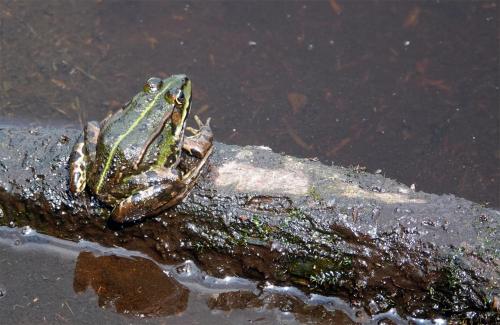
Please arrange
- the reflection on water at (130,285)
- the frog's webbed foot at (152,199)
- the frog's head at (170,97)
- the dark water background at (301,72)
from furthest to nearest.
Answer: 1. the dark water background at (301,72)
2. the frog's head at (170,97)
3. the reflection on water at (130,285)
4. the frog's webbed foot at (152,199)

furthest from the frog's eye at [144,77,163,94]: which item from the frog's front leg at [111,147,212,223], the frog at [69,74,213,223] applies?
the frog's front leg at [111,147,212,223]

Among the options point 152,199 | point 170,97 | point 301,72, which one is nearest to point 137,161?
point 152,199

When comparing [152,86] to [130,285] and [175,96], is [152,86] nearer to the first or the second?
Result: [175,96]

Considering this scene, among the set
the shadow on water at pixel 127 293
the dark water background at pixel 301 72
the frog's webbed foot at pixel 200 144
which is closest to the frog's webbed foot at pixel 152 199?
the frog's webbed foot at pixel 200 144

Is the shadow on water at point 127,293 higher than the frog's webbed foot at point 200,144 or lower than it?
lower

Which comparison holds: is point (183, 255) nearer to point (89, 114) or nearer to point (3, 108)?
point (89, 114)

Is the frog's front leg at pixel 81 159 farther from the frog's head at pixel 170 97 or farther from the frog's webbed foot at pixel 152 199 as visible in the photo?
the frog's head at pixel 170 97
